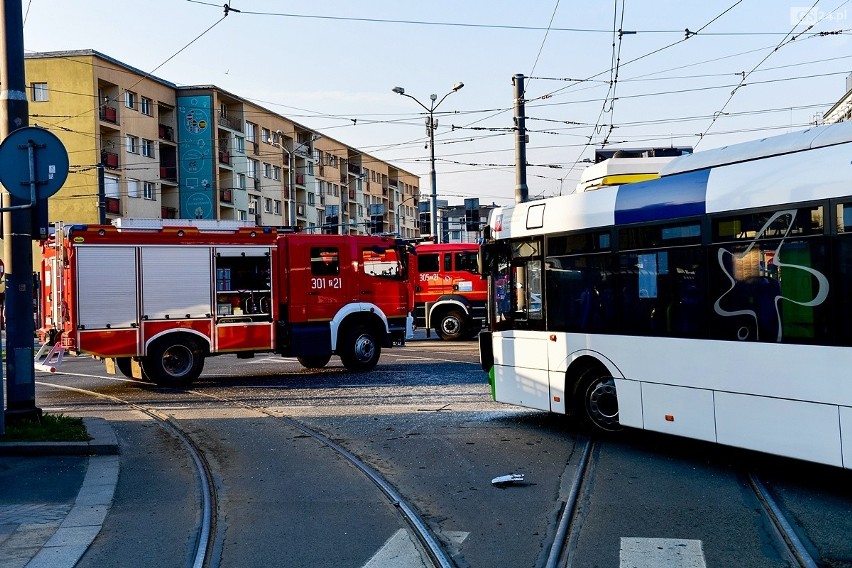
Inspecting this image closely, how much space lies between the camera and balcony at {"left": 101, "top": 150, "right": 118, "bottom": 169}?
4603cm

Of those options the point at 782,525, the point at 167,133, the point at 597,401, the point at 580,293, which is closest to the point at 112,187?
the point at 167,133

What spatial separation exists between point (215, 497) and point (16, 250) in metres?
4.19

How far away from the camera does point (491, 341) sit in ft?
36.3

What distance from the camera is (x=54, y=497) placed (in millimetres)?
7309

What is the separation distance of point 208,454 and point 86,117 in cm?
3979

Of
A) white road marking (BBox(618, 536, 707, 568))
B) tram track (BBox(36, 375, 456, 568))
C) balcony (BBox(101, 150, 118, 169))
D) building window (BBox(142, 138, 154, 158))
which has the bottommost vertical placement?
white road marking (BBox(618, 536, 707, 568))

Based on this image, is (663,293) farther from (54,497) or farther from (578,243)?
(54,497)

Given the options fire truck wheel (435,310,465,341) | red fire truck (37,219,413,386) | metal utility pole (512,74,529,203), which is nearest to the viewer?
red fire truck (37,219,413,386)

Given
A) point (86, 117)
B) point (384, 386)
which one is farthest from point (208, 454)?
point (86, 117)

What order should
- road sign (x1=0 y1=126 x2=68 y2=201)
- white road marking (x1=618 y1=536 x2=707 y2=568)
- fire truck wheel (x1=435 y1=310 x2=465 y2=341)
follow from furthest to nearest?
fire truck wheel (x1=435 y1=310 x2=465 y2=341)
road sign (x1=0 y1=126 x2=68 y2=201)
white road marking (x1=618 y1=536 x2=707 y2=568)

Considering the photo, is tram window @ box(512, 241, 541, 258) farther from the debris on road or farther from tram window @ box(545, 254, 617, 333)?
the debris on road

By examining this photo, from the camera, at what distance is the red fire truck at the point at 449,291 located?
26984 millimetres

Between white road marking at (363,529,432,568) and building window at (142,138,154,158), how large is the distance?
156 feet

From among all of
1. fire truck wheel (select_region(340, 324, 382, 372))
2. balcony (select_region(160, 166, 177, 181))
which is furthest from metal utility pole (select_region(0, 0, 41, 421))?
balcony (select_region(160, 166, 177, 181))
